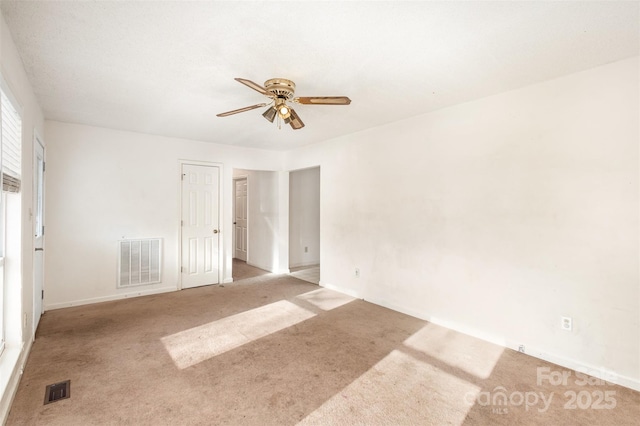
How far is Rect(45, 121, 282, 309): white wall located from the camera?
4.04 meters

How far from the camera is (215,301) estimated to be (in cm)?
434

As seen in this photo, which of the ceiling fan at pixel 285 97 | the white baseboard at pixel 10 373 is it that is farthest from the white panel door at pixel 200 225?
the ceiling fan at pixel 285 97

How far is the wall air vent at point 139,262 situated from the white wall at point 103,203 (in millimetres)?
89

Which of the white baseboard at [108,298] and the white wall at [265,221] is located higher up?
the white wall at [265,221]

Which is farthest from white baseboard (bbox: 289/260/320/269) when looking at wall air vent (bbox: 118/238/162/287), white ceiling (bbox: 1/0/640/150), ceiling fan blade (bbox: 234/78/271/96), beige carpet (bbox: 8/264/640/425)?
ceiling fan blade (bbox: 234/78/271/96)

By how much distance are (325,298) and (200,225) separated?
8.08 feet

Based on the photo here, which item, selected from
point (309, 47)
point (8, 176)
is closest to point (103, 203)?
point (8, 176)

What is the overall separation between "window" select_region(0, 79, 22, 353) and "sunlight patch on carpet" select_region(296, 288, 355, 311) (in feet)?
10.1

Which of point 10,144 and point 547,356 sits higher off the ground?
point 10,144

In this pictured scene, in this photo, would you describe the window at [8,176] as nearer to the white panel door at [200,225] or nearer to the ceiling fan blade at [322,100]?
the ceiling fan blade at [322,100]

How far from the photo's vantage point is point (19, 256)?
93.6 inches

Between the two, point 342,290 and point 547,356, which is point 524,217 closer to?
point 547,356

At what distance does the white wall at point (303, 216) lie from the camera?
262 inches

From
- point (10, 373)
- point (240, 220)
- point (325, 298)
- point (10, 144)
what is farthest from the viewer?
point (240, 220)
